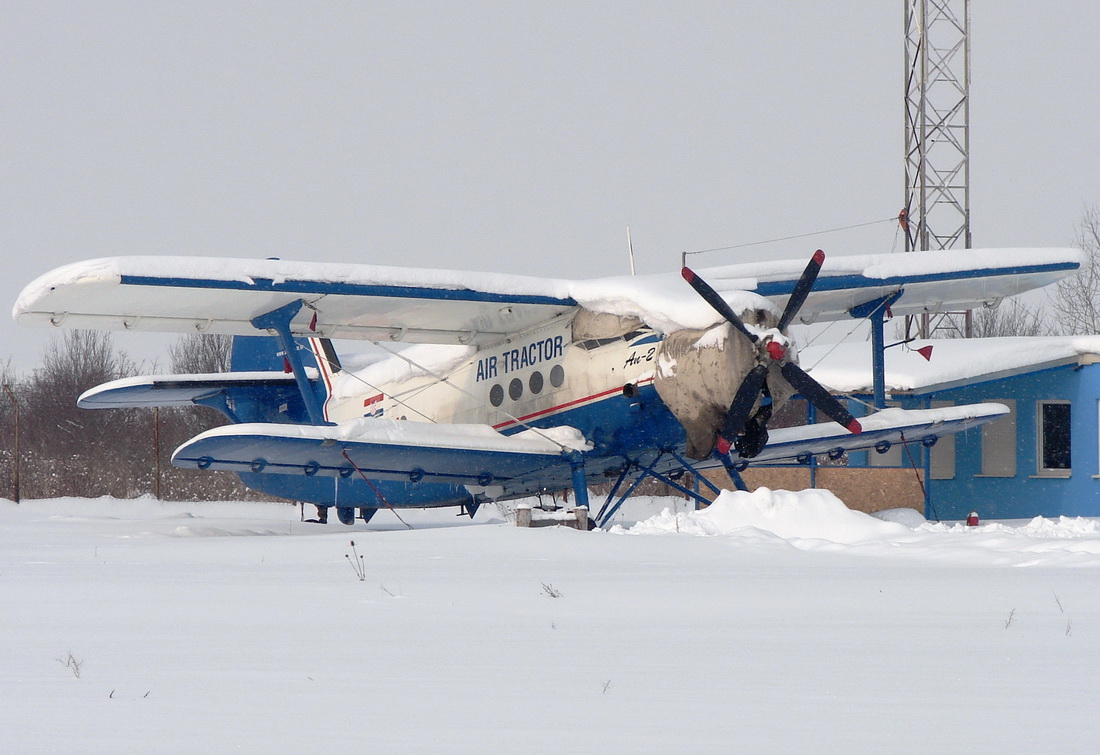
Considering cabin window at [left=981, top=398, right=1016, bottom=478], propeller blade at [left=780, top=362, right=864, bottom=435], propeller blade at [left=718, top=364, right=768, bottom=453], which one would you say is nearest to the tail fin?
propeller blade at [left=718, top=364, right=768, bottom=453]

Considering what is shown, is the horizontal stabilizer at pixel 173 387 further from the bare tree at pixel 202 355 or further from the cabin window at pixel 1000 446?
the bare tree at pixel 202 355

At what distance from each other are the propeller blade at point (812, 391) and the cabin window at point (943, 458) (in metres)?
10.2

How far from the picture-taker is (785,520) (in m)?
11.6

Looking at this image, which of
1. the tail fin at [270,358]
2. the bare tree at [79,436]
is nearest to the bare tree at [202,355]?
the bare tree at [79,436]

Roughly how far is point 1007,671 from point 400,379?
13.4 meters

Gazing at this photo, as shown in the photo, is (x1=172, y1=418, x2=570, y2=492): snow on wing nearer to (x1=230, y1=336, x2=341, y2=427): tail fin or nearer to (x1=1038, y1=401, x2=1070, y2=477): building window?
(x1=230, y1=336, x2=341, y2=427): tail fin

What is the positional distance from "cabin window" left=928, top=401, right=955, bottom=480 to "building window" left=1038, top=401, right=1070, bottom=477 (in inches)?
65.5

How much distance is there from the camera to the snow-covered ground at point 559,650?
339 cm

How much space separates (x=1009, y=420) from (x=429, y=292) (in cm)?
1217

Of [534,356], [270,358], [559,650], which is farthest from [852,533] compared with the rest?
[270,358]

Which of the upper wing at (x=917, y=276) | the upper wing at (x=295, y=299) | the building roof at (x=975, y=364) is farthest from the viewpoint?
the building roof at (x=975, y=364)

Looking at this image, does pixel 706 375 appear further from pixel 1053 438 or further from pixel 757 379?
pixel 1053 438

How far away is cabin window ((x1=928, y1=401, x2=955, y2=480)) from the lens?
22109mm

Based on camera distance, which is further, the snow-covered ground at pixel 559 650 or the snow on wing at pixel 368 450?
the snow on wing at pixel 368 450
